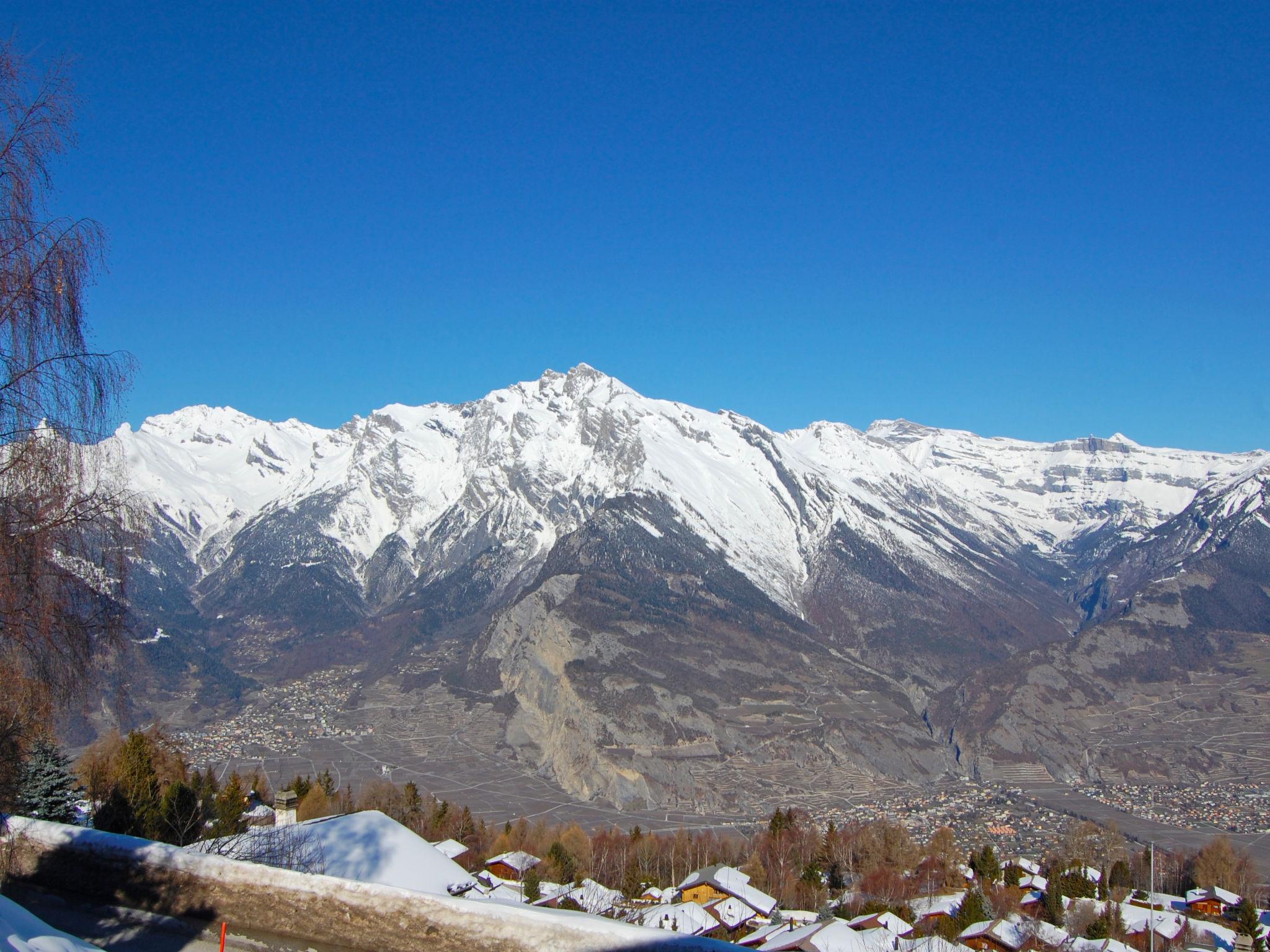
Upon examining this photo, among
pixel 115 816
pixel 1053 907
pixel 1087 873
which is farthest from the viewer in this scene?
pixel 1087 873

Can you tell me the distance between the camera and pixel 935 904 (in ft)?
161

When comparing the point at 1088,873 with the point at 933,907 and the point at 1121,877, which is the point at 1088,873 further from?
the point at 933,907

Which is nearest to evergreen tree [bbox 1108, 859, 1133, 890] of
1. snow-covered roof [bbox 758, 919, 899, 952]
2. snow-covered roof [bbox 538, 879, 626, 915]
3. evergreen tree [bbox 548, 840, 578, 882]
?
evergreen tree [bbox 548, 840, 578, 882]

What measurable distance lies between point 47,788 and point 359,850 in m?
7.79

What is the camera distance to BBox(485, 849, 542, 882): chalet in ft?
164

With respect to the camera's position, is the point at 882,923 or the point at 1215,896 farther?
the point at 1215,896

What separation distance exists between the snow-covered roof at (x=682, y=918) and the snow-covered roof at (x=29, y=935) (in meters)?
27.5

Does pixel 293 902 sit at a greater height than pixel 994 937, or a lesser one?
greater

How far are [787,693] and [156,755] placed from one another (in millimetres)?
160856

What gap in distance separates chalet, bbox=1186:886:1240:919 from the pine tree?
54.5 metres

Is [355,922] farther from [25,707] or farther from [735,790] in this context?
[735,790]

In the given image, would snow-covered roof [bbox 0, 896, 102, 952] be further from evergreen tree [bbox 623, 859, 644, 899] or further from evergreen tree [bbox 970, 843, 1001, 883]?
evergreen tree [bbox 970, 843, 1001, 883]

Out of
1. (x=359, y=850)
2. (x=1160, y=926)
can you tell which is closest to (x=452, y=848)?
(x=359, y=850)

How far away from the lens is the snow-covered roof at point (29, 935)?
31.6ft
